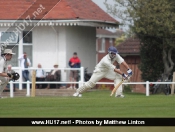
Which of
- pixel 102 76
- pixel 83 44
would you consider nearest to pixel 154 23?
pixel 83 44

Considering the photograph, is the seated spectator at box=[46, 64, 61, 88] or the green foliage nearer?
the seated spectator at box=[46, 64, 61, 88]

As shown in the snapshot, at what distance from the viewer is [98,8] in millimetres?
42562

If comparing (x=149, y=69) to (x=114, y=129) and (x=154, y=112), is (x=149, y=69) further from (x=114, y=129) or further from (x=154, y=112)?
(x=114, y=129)

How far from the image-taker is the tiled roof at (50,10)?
37.9 metres

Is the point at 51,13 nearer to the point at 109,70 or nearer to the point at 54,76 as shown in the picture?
the point at 54,76

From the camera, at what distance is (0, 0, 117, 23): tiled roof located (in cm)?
3794

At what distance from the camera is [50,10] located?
38.3m

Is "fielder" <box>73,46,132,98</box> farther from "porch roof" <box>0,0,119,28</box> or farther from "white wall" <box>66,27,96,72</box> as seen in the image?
"white wall" <box>66,27,96,72</box>

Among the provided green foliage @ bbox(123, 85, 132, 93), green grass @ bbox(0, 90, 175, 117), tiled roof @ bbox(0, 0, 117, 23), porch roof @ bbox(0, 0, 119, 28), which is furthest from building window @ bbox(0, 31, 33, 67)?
green grass @ bbox(0, 90, 175, 117)

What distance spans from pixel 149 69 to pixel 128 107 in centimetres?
2137

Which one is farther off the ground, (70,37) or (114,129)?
(70,37)

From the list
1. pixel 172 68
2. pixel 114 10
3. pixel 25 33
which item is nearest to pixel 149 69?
pixel 172 68

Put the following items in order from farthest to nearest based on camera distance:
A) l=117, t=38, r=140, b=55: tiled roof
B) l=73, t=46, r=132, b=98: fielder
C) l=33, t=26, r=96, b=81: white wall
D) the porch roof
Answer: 1. l=117, t=38, r=140, b=55: tiled roof
2. l=33, t=26, r=96, b=81: white wall
3. the porch roof
4. l=73, t=46, r=132, b=98: fielder

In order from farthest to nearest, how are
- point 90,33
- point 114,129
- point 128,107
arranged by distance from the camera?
point 90,33
point 128,107
point 114,129
